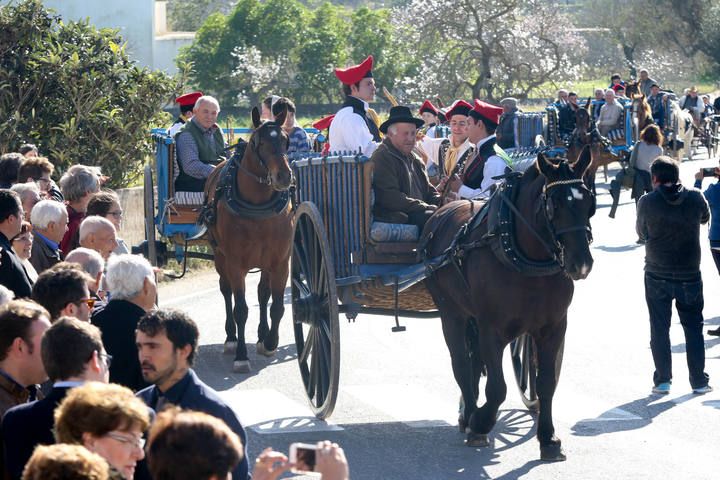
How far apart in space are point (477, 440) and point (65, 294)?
338cm

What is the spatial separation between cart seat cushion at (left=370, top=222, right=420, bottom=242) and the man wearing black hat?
0.28 feet

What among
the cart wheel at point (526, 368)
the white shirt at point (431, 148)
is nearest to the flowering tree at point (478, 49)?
the white shirt at point (431, 148)

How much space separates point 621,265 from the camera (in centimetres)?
1770

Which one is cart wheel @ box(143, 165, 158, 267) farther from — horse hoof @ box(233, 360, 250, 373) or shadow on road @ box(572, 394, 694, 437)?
shadow on road @ box(572, 394, 694, 437)

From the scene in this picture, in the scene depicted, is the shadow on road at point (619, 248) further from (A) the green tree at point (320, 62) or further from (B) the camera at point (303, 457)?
(A) the green tree at point (320, 62)

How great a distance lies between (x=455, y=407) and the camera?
9.83m

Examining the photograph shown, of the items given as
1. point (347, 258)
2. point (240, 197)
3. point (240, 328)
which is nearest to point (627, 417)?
point (347, 258)

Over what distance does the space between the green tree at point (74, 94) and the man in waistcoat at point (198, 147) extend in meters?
4.41

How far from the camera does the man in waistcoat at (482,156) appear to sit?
9484 millimetres

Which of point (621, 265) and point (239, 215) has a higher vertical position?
point (239, 215)

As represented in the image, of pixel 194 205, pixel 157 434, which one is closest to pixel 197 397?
pixel 157 434

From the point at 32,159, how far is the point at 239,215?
70.6 inches

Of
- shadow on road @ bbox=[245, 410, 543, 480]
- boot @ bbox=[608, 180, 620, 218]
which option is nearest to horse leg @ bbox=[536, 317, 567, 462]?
shadow on road @ bbox=[245, 410, 543, 480]

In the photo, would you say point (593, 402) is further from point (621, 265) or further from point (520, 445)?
point (621, 265)
